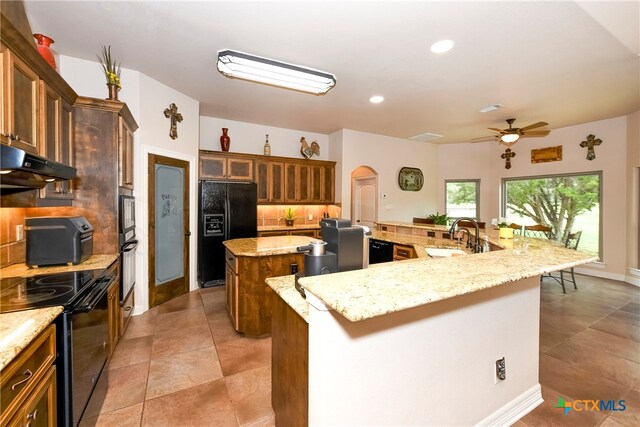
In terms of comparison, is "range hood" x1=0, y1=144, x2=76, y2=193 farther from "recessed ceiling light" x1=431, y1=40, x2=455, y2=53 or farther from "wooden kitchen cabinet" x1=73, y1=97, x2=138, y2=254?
"recessed ceiling light" x1=431, y1=40, x2=455, y2=53

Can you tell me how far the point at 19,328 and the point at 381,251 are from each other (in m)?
3.43

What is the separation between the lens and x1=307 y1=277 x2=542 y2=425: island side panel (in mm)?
1060

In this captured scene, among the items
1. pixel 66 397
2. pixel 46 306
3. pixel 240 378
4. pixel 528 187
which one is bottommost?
pixel 240 378

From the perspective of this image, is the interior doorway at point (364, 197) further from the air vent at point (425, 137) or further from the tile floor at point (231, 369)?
the tile floor at point (231, 369)

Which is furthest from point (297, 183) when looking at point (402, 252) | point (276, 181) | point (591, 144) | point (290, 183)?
point (591, 144)

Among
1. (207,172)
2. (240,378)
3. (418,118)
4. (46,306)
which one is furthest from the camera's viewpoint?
(418,118)

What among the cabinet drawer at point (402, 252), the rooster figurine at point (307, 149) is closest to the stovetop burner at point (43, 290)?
the cabinet drawer at point (402, 252)

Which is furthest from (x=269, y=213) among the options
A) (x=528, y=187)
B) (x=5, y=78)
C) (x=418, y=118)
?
(x=528, y=187)

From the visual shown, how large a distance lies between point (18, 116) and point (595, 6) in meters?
4.11

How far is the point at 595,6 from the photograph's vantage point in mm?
2010

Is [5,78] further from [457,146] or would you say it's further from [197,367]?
[457,146]

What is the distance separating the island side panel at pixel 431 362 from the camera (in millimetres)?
1060

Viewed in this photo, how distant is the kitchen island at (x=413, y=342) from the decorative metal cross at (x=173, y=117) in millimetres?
3063

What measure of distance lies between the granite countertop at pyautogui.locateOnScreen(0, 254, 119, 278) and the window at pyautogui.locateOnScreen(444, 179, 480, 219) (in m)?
6.93
